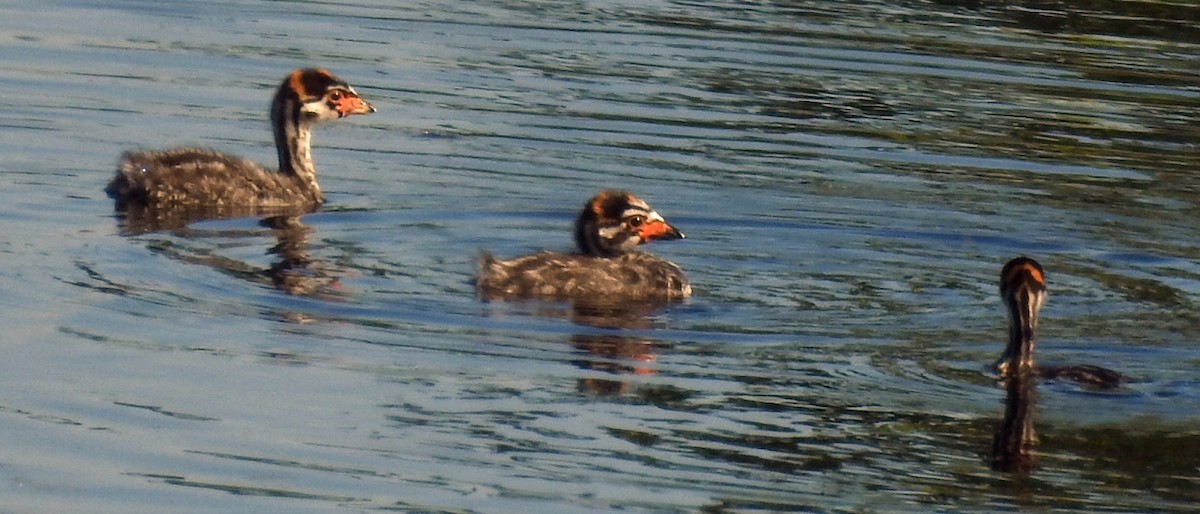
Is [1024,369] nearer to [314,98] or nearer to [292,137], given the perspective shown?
[292,137]

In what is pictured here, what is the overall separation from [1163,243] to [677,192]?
3.08 m

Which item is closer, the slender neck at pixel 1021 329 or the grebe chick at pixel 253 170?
the slender neck at pixel 1021 329

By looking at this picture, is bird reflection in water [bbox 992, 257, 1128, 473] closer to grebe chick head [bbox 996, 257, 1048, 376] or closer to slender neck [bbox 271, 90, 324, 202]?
grebe chick head [bbox 996, 257, 1048, 376]

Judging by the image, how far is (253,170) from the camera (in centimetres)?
1602

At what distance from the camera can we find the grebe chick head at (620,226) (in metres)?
13.8

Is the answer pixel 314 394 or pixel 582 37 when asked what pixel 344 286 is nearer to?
pixel 314 394

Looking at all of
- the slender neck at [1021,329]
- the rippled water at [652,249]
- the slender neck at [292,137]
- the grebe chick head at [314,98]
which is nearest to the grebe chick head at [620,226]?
the rippled water at [652,249]

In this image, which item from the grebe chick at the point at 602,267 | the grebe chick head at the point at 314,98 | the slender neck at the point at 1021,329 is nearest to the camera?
the slender neck at the point at 1021,329

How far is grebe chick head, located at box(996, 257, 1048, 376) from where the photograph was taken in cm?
1120

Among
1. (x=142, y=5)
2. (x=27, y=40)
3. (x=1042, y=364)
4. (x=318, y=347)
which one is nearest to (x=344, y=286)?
(x=318, y=347)

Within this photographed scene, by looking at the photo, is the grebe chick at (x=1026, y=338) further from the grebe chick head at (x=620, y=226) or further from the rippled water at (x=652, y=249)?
the grebe chick head at (x=620, y=226)

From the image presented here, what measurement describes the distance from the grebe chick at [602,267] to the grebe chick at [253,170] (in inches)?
108

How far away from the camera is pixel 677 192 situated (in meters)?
16.0

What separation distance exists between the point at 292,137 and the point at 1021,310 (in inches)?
266
